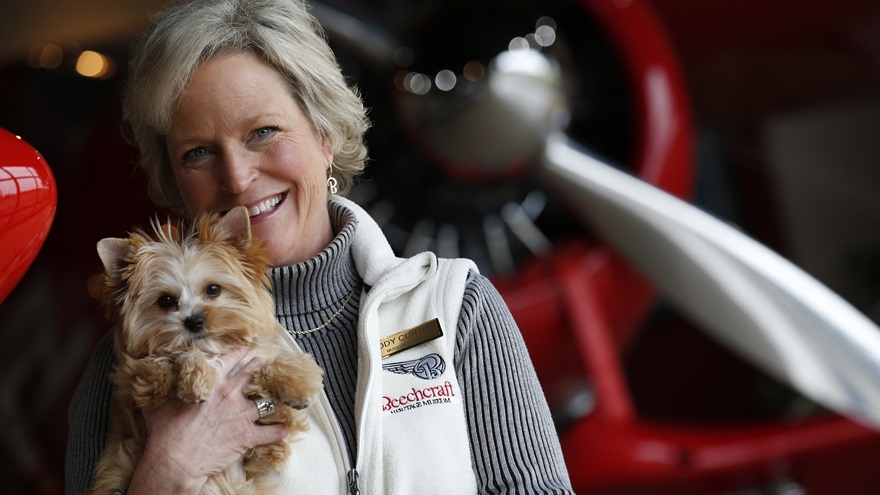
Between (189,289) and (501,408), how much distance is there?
0.25m

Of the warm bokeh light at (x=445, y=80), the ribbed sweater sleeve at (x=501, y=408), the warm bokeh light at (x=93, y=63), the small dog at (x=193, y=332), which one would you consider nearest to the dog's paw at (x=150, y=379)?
the small dog at (x=193, y=332)

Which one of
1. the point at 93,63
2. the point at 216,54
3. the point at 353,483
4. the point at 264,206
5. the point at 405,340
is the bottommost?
the point at 353,483

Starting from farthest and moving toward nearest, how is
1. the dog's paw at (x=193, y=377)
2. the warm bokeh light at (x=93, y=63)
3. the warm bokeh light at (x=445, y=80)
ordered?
the warm bokeh light at (x=93, y=63), the warm bokeh light at (x=445, y=80), the dog's paw at (x=193, y=377)

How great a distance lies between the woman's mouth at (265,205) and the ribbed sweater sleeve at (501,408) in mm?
166

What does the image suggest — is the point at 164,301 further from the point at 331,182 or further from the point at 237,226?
the point at 331,182

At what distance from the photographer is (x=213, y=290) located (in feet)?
2.44

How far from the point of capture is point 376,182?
2.21m

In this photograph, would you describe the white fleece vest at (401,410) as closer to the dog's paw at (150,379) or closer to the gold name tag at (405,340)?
the gold name tag at (405,340)

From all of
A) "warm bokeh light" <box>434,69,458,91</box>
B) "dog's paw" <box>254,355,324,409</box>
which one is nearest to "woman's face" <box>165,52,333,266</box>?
"dog's paw" <box>254,355,324,409</box>

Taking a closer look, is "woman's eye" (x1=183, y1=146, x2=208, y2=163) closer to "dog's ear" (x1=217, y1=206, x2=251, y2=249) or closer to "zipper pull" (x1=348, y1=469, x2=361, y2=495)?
"dog's ear" (x1=217, y1=206, x2=251, y2=249)

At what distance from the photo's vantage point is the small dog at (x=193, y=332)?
72 cm

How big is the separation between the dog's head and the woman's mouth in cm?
4

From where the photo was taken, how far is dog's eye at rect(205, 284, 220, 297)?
74 cm

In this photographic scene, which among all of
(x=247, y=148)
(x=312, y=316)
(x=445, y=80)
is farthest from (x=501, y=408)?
(x=445, y=80)
